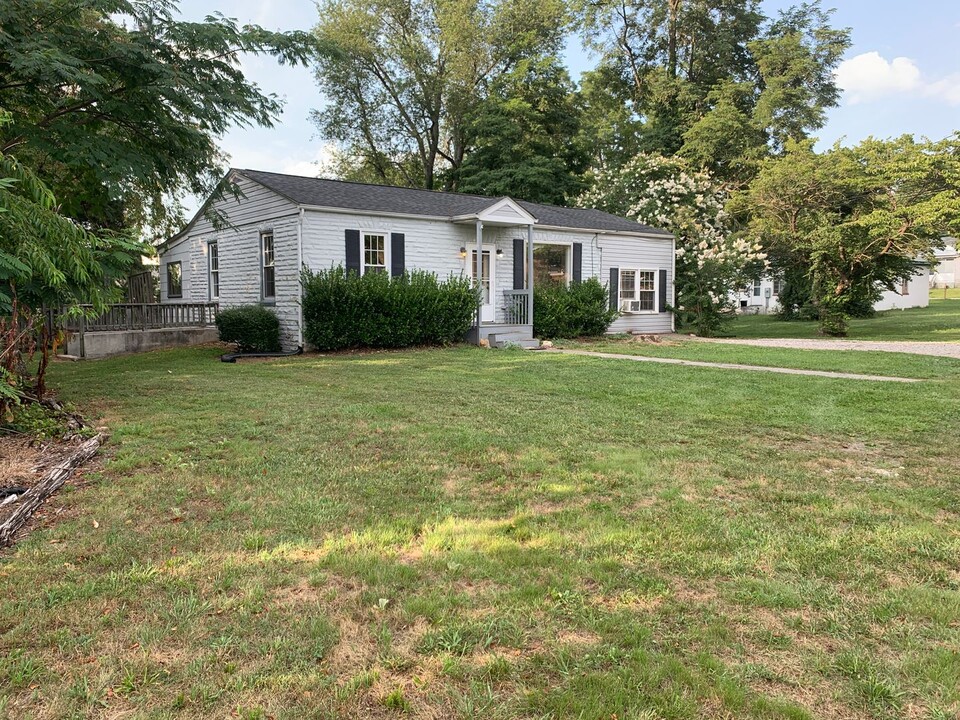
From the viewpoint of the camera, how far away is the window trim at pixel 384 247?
595 inches

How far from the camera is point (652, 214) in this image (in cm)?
2448

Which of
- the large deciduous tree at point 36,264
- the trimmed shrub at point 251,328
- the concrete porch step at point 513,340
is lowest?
the concrete porch step at point 513,340

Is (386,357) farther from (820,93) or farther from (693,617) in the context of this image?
(820,93)

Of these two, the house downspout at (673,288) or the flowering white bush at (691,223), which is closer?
the flowering white bush at (691,223)

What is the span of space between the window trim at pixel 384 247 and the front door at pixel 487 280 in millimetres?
2564

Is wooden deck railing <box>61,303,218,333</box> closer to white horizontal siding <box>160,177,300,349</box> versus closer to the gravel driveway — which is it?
white horizontal siding <box>160,177,300,349</box>

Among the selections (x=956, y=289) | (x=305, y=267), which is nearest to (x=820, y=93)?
(x=305, y=267)

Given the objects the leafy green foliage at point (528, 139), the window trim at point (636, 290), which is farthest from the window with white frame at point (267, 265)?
the leafy green foliage at point (528, 139)

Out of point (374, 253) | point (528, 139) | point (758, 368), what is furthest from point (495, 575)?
point (528, 139)

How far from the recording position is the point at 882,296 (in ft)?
92.6

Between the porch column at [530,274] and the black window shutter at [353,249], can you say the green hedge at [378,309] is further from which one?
the porch column at [530,274]

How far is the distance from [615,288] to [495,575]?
59.2 ft

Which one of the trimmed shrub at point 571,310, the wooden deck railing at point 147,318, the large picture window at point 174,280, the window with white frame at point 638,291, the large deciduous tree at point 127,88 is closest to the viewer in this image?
the large deciduous tree at point 127,88

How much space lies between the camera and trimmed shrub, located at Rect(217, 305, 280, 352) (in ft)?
46.3
